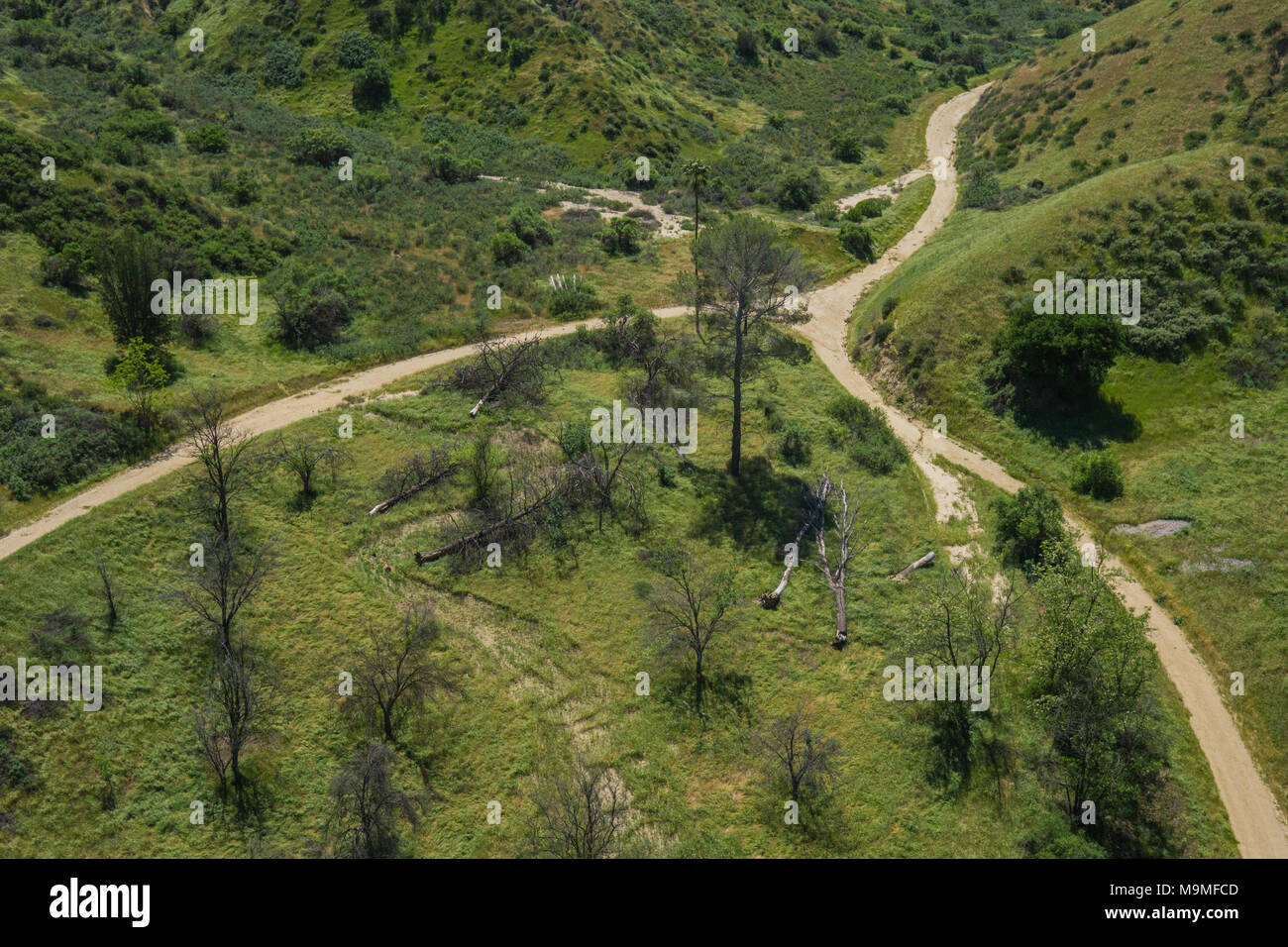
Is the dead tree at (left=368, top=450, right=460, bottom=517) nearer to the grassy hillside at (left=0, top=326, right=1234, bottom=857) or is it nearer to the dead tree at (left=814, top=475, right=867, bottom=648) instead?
the grassy hillside at (left=0, top=326, right=1234, bottom=857)

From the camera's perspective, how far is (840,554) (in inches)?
1608

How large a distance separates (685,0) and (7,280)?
119 meters

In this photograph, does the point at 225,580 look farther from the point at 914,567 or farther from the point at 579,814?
the point at 914,567

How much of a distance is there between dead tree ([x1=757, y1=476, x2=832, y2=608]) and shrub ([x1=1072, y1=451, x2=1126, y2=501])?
1370 cm

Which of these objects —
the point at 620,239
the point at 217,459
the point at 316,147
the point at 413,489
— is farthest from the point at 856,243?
the point at 217,459

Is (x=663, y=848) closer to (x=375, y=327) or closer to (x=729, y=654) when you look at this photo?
(x=729, y=654)

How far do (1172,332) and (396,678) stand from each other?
163 ft

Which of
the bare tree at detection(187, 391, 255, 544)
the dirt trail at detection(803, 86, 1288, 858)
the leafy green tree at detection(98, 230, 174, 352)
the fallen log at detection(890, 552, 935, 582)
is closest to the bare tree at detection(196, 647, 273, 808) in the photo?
the bare tree at detection(187, 391, 255, 544)

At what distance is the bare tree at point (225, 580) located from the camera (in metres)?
32.8

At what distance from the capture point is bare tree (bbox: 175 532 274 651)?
108 ft

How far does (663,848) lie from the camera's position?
2822cm

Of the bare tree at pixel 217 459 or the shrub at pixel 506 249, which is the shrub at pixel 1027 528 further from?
the shrub at pixel 506 249

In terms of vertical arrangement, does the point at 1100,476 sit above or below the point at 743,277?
below

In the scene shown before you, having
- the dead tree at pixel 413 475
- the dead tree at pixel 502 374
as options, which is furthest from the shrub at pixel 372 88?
the dead tree at pixel 413 475
